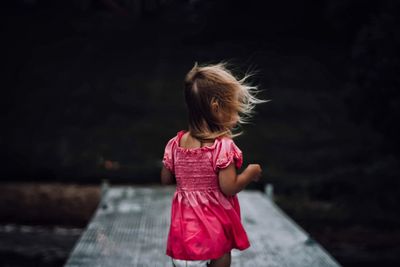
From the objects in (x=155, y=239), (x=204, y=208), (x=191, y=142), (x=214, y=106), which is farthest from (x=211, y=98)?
(x=155, y=239)

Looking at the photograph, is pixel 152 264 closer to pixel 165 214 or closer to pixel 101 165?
pixel 165 214

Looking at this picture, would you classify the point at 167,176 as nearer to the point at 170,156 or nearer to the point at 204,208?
the point at 170,156

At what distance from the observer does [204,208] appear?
217cm

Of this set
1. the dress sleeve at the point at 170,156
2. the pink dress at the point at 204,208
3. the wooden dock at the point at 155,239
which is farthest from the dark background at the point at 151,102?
the pink dress at the point at 204,208

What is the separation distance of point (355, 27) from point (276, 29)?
4.87 ft

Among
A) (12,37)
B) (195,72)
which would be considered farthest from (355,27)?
(12,37)

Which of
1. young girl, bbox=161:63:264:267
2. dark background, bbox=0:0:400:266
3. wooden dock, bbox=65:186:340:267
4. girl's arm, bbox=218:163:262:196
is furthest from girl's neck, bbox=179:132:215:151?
dark background, bbox=0:0:400:266

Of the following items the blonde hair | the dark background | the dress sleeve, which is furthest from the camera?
the dark background

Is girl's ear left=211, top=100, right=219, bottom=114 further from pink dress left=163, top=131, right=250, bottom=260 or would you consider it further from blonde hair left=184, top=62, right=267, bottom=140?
pink dress left=163, top=131, right=250, bottom=260

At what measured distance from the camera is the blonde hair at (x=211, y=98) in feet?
6.93

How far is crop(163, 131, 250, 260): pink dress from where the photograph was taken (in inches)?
83.7

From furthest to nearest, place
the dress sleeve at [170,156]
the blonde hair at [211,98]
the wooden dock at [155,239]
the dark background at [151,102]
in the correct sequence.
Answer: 1. the dark background at [151,102]
2. the wooden dock at [155,239]
3. the dress sleeve at [170,156]
4. the blonde hair at [211,98]

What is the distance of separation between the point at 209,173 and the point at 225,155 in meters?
0.11

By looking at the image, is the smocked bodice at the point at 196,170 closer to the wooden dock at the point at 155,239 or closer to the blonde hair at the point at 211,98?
the blonde hair at the point at 211,98
